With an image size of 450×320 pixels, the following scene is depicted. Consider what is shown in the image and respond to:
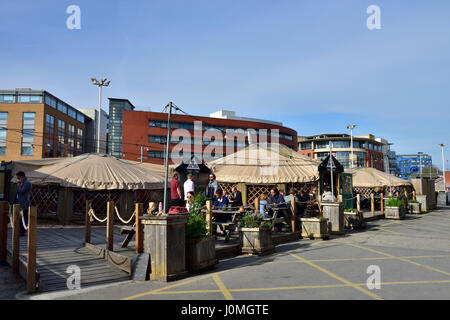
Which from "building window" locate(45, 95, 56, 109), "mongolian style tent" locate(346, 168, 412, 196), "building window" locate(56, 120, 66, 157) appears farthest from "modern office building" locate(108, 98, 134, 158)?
"mongolian style tent" locate(346, 168, 412, 196)

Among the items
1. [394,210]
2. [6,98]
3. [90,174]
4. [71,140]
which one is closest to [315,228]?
[394,210]

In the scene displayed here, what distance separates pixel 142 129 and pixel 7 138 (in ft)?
60.8

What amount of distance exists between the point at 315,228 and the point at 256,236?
3322 mm

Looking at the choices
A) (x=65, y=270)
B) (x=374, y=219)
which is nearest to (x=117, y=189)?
(x=65, y=270)

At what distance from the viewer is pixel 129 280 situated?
18.9 ft

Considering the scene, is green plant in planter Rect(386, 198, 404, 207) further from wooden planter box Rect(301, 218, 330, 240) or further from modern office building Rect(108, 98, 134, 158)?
modern office building Rect(108, 98, 134, 158)

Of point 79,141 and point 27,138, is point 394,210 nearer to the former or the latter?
point 27,138

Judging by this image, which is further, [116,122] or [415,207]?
[116,122]

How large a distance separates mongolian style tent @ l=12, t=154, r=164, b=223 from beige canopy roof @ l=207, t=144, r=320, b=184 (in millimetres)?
3638

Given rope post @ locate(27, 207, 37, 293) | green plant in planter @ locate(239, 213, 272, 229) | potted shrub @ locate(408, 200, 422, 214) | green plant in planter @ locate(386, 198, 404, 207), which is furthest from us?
potted shrub @ locate(408, 200, 422, 214)

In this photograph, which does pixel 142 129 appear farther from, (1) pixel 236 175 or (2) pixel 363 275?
(2) pixel 363 275

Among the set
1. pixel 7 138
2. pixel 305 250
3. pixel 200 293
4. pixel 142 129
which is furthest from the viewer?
pixel 142 129

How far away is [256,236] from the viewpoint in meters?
7.90

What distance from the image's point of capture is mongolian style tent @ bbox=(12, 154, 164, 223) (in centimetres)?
1355
